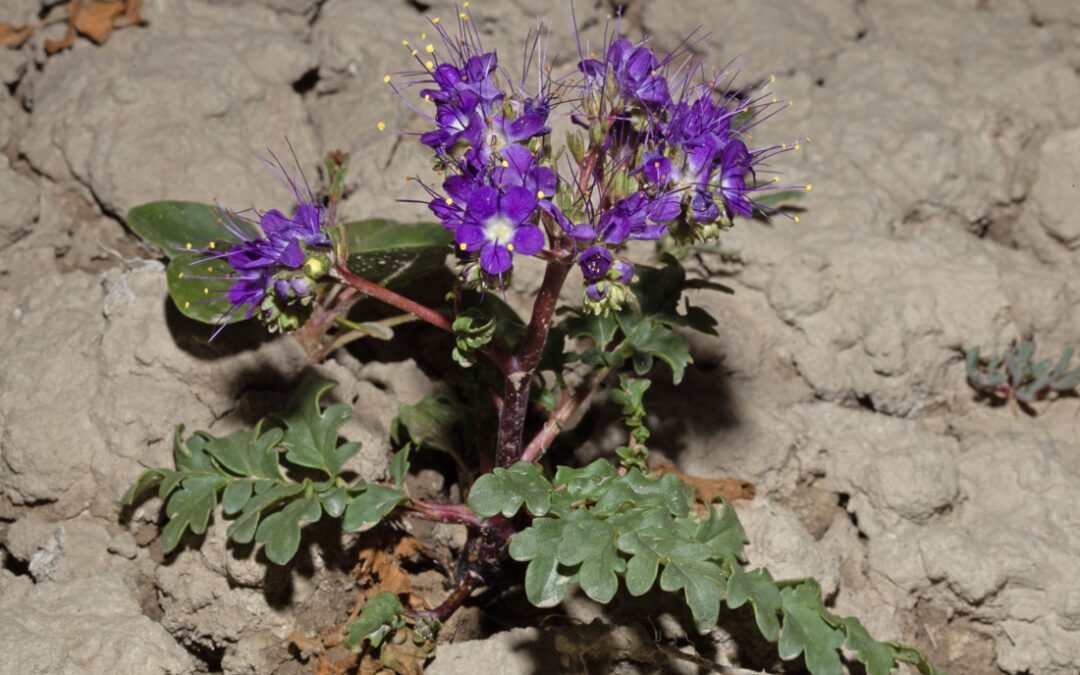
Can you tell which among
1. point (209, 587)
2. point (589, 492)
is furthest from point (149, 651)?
point (589, 492)

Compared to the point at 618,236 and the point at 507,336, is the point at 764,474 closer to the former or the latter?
the point at 507,336

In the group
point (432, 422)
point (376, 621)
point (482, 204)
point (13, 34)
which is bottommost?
point (376, 621)

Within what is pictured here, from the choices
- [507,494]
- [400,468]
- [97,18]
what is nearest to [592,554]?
[507,494]

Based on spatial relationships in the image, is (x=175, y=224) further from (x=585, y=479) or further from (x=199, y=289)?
(x=585, y=479)

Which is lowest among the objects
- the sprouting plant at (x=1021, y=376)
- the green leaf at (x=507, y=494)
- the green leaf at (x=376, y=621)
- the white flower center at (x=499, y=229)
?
the green leaf at (x=376, y=621)

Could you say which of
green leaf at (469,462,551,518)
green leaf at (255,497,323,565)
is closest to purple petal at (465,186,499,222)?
green leaf at (469,462,551,518)

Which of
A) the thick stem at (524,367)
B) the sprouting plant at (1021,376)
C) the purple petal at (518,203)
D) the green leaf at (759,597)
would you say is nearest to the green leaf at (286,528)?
the thick stem at (524,367)

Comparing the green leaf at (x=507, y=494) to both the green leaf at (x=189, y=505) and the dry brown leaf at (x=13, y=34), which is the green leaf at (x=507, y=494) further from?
the dry brown leaf at (x=13, y=34)
